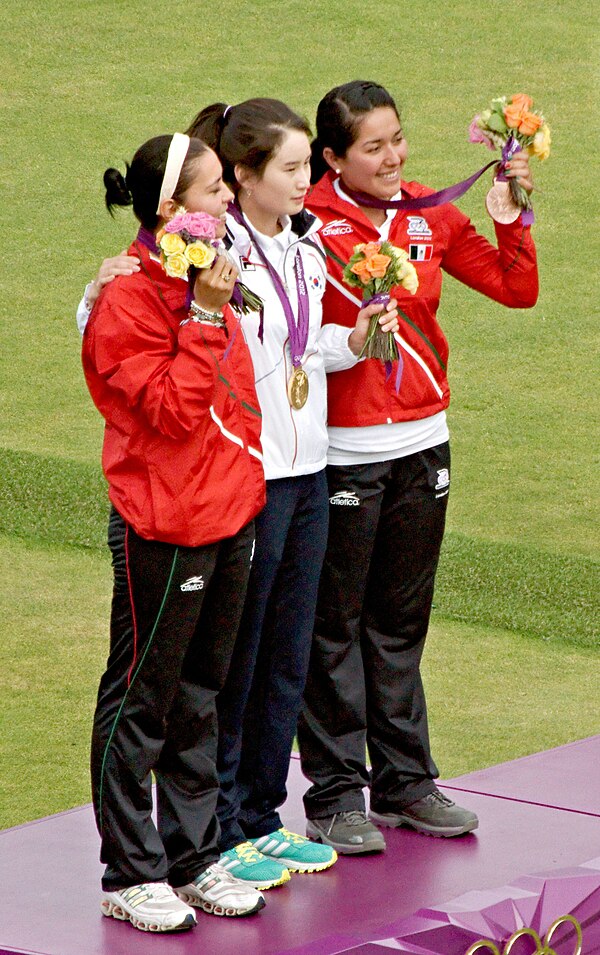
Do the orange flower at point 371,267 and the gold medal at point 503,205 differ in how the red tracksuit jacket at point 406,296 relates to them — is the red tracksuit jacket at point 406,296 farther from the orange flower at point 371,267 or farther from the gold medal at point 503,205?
the orange flower at point 371,267

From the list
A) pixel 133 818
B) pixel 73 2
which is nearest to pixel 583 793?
pixel 133 818

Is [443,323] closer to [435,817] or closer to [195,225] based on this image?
[435,817]

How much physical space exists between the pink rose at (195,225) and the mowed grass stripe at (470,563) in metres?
3.41

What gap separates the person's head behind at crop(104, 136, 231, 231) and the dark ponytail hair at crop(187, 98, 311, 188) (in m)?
0.20

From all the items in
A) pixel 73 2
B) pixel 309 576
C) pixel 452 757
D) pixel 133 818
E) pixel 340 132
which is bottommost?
pixel 452 757

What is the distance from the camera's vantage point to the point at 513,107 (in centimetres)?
394

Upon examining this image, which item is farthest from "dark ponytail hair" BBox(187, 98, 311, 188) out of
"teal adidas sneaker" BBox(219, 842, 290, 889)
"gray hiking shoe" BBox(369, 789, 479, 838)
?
"gray hiking shoe" BBox(369, 789, 479, 838)

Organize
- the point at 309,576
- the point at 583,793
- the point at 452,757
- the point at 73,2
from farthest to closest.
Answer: the point at 73,2 < the point at 452,757 < the point at 583,793 < the point at 309,576

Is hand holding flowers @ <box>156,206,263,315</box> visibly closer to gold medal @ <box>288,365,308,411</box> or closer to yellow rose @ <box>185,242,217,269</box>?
yellow rose @ <box>185,242,217,269</box>

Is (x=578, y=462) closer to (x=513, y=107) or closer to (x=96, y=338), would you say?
(x=513, y=107)

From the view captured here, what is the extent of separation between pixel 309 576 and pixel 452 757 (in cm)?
169

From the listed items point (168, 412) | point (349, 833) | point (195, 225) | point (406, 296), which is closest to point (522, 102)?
point (406, 296)

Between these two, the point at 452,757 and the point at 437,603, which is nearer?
the point at 452,757

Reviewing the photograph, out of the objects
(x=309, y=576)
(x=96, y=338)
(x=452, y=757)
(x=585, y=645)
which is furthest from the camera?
(x=585, y=645)
